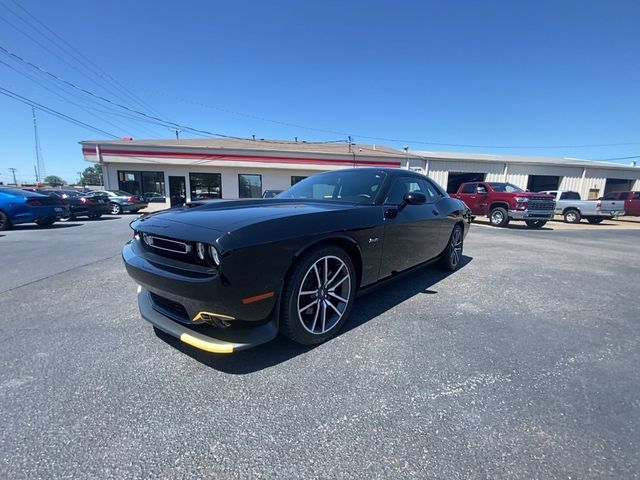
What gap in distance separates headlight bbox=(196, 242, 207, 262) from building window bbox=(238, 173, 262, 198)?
65.6 feet

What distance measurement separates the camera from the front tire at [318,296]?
2145mm

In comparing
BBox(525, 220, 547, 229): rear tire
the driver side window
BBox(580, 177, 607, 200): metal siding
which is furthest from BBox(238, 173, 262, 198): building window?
BBox(580, 177, 607, 200): metal siding

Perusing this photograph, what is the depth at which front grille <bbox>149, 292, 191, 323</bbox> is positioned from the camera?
207cm

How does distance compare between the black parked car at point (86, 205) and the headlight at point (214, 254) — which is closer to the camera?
the headlight at point (214, 254)

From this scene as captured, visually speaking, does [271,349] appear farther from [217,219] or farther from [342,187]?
[342,187]

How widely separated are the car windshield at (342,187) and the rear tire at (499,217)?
37.5ft

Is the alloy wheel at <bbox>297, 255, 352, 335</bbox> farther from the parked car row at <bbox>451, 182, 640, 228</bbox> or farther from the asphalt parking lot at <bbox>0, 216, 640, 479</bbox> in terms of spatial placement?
the parked car row at <bbox>451, 182, 640, 228</bbox>

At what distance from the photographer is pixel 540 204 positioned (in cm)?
1180

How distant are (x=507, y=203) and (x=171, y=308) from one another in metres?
13.6

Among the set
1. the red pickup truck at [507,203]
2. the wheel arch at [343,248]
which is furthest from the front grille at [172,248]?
the red pickup truck at [507,203]

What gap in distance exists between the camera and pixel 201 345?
6.16ft

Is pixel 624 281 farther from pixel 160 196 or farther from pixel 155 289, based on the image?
pixel 160 196

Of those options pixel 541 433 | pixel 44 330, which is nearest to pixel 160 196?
pixel 44 330

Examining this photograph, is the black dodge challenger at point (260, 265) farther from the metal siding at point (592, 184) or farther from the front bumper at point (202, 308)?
the metal siding at point (592, 184)
